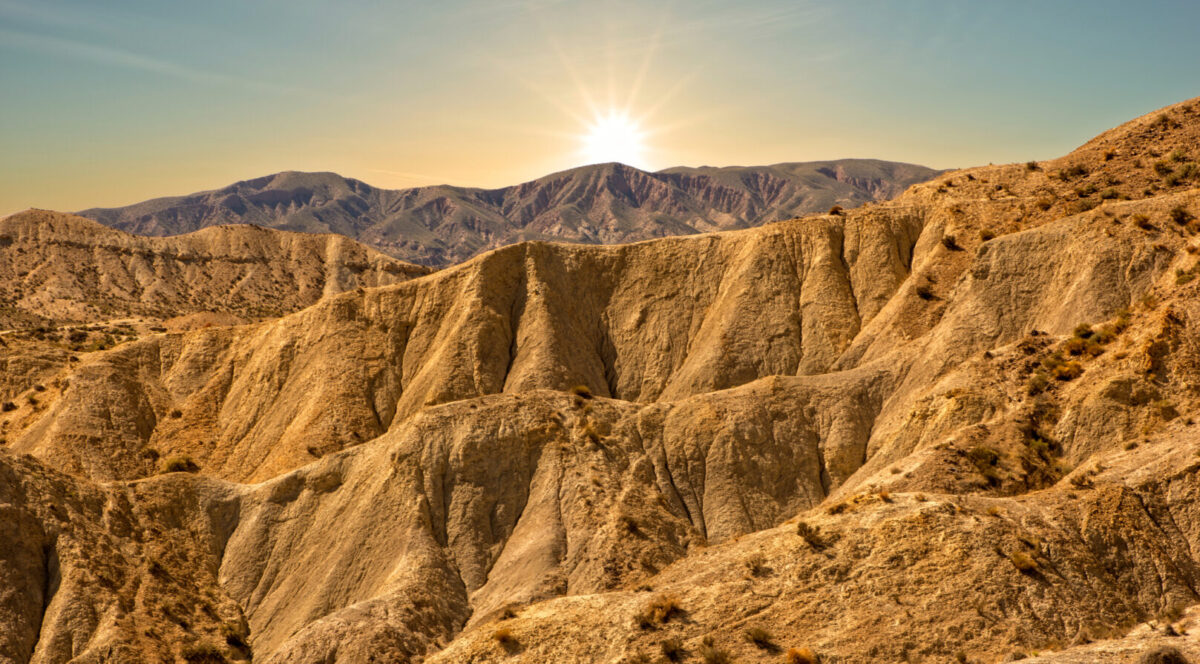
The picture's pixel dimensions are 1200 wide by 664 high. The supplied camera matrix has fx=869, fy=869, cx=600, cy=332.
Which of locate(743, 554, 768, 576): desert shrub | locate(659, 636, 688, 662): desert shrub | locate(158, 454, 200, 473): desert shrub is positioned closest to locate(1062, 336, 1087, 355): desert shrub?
locate(743, 554, 768, 576): desert shrub

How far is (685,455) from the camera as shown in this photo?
136 ft

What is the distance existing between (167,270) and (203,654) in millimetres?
109449

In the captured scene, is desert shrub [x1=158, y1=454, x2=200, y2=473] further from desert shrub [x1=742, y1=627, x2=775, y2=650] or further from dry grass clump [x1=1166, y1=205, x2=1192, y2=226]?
dry grass clump [x1=1166, y1=205, x2=1192, y2=226]

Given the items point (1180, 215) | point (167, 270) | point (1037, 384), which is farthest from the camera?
point (167, 270)

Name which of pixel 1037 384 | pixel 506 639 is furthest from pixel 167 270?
pixel 1037 384

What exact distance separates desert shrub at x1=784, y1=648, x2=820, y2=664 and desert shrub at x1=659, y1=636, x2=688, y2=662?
9.97 ft

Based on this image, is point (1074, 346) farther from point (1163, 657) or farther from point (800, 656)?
point (800, 656)

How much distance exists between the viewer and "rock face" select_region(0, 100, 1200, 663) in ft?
86.7

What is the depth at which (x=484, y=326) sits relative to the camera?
195 ft

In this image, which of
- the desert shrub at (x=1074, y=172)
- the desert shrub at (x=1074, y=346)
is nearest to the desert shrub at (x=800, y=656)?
the desert shrub at (x=1074, y=346)

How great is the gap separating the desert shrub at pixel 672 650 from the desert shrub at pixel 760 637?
75.9 inches

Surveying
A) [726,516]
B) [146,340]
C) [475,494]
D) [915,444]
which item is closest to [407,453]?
[475,494]

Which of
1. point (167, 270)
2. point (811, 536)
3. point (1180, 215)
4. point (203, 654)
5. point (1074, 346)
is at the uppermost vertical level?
point (167, 270)

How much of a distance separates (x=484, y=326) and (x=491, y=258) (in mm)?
6839
